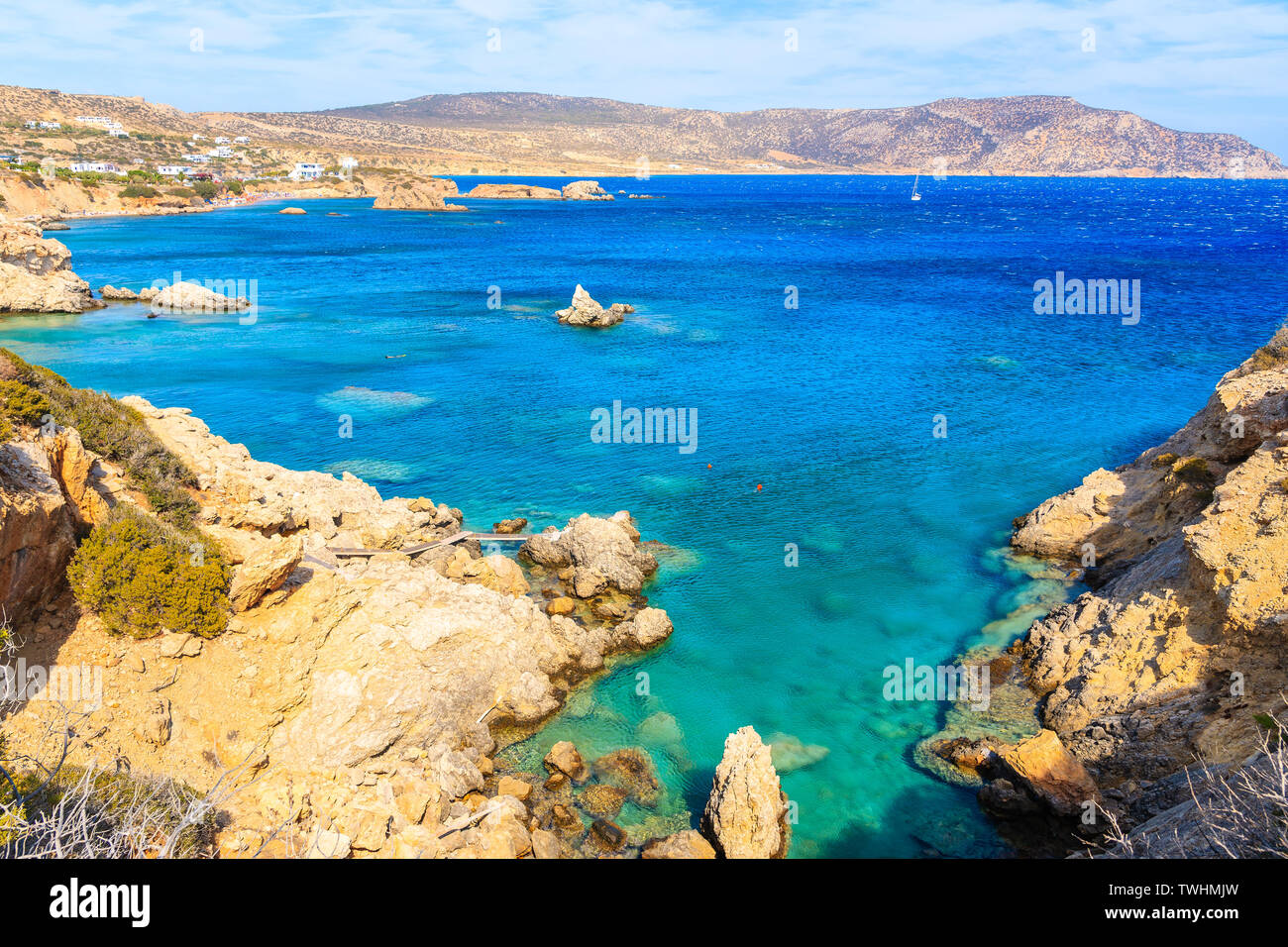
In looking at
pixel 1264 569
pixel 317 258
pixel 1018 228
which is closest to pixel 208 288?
pixel 317 258

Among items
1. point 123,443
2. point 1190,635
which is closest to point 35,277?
point 123,443

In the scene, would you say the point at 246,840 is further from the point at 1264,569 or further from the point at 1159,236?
the point at 1159,236

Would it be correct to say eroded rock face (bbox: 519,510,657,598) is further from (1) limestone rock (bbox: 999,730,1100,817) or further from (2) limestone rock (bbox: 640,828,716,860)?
(1) limestone rock (bbox: 999,730,1100,817)

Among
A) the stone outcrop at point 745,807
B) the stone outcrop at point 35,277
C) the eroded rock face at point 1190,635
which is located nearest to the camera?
the stone outcrop at point 745,807

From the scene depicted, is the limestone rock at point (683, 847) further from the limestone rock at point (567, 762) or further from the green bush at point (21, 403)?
the green bush at point (21, 403)

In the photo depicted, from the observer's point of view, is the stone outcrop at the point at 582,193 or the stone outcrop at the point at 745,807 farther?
the stone outcrop at the point at 582,193

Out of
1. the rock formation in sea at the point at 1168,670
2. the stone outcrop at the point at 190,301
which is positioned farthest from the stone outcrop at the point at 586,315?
the rock formation in sea at the point at 1168,670

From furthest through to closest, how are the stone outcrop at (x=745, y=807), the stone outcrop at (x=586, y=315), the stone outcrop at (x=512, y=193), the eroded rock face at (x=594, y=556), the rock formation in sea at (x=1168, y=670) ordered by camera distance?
the stone outcrop at (x=512, y=193)
the stone outcrop at (x=586, y=315)
the eroded rock face at (x=594, y=556)
the rock formation in sea at (x=1168, y=670)
the stone outcrop at (x=745, y=807)
